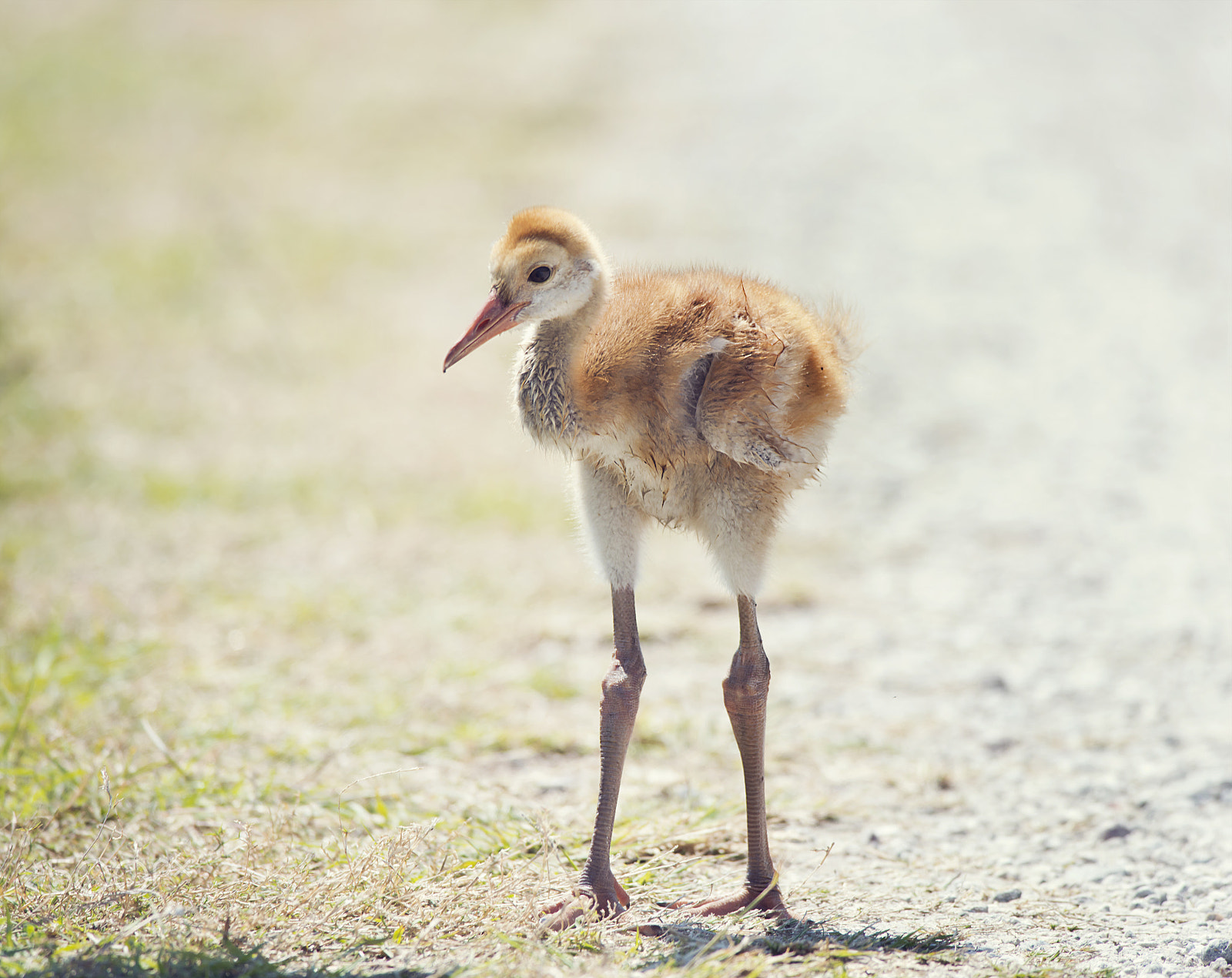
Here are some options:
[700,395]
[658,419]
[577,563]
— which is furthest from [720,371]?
[577,563]

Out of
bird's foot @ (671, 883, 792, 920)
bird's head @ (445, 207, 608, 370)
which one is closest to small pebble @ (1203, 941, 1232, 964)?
bird's foot @ (671, 883, 792, 920)

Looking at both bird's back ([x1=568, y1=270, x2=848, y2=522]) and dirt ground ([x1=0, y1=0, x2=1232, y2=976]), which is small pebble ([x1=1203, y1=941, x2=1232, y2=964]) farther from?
bird's back ([x1=568, y1=270, x2=848, y2=522])

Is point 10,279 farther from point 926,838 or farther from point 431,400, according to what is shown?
point 926,838

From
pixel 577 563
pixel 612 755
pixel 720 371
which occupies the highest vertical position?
pixel 720 371

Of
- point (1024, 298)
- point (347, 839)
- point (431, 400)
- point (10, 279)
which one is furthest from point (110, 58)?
point (347, 839)

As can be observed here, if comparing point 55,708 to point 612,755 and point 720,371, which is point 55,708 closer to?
point 612,755

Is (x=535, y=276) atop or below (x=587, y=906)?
atop

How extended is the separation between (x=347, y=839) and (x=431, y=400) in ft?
16.0

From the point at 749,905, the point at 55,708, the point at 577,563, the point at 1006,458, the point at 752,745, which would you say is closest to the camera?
the point at 749,905

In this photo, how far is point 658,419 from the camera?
125 inches

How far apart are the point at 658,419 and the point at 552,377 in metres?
0.29

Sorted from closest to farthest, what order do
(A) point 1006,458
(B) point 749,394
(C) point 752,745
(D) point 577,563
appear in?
(B) point 749,394 < (C) point 752,745 < (D) point 577,563 < (A) point 1006,458

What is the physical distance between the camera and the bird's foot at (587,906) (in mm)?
3098

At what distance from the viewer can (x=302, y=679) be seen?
5.05 m
